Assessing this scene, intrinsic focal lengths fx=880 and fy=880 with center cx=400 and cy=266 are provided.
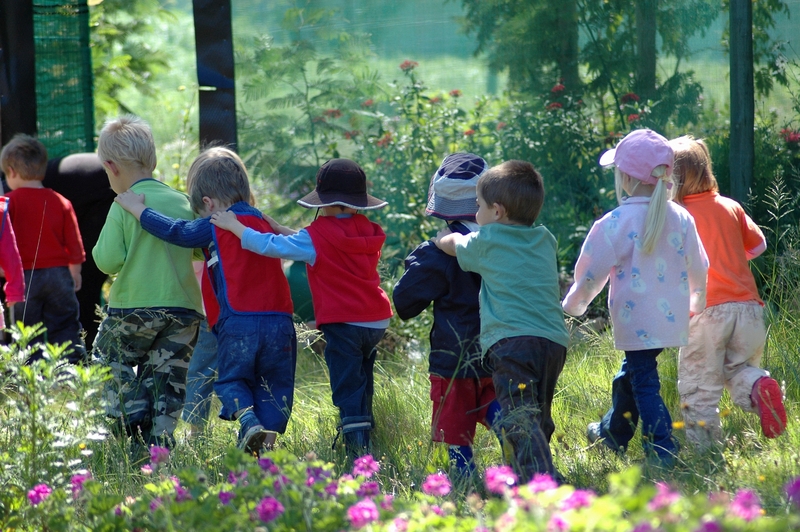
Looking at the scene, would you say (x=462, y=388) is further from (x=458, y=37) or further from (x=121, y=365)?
(x=458, y=37)

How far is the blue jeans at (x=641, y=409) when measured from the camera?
3.43 m

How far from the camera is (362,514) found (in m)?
2.08

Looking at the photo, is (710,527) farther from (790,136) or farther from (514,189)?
(790,136)

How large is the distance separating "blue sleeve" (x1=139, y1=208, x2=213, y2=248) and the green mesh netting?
3.25m

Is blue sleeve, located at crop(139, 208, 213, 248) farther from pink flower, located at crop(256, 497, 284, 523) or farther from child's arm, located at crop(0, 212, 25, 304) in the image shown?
pink flower, located at crop(256, 497, 284, 523)

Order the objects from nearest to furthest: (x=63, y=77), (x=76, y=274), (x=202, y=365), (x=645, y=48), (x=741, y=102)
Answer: (x=202, y=365), (x=741, y=102), (x=76, y=274), (x=645, y=48), (x=63, y=77)

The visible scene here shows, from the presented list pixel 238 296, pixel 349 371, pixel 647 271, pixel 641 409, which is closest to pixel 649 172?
pixel 647 271

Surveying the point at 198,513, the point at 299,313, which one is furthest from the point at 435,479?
the point at 299,313

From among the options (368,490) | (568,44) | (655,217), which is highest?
(568,44)

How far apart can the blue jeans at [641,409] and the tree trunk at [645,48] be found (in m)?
2.78

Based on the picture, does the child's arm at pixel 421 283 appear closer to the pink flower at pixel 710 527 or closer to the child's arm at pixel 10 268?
the pink flower at pixel 710 527

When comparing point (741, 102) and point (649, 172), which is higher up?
point (741, 102)

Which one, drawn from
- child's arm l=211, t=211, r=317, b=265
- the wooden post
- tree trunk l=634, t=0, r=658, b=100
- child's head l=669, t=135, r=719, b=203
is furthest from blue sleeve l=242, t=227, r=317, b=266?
tree trunk l=634, t=0, r=658, b=100

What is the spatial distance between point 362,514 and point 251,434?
4.81ft
